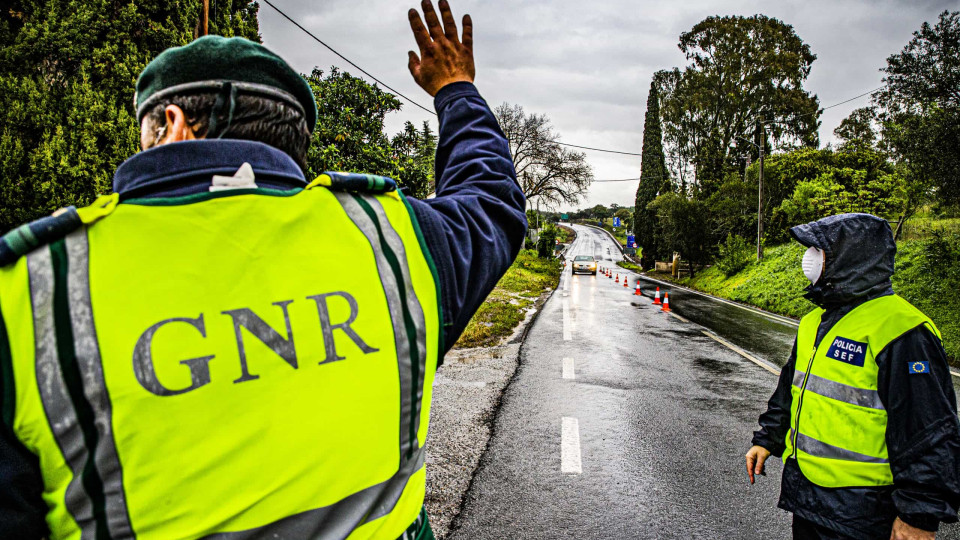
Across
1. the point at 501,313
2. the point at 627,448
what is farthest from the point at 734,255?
the point at 627,448

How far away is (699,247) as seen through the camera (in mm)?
30250

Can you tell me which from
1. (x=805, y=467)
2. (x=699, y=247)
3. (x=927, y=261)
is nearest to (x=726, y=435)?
(x=805, y=467)

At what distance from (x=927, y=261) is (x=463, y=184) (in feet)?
54.7

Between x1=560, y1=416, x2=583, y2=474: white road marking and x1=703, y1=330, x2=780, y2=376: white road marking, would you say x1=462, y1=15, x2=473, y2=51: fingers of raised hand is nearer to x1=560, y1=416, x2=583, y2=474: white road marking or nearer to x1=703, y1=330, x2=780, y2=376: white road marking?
x1=560, y1=416, x2=583, y2=474: white road marking

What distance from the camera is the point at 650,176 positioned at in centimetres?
4422

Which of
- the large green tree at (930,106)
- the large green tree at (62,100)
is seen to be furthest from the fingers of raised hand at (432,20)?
the large green tree at (930,106)

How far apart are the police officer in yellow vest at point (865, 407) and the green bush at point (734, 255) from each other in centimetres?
2500

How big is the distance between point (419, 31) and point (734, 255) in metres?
27.2

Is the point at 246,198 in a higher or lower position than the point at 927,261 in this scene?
higher

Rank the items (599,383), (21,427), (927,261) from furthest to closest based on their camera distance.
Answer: (927,261), (599,383), (21,427)

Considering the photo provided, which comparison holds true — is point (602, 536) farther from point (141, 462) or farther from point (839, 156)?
point (839, 156)

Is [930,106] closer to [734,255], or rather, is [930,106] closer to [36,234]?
[734,255]

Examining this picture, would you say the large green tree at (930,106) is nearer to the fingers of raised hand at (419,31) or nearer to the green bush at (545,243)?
the fingers of raised hand at (419,31)

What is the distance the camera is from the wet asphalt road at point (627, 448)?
347 centimetres
